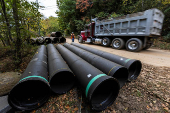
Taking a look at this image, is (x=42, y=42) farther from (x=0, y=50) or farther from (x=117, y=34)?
(x=117, y=34)

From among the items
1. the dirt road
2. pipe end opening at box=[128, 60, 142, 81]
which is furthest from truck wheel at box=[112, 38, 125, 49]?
pipe end opening at box=[128, 60, 142, 81]

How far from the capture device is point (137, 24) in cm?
673

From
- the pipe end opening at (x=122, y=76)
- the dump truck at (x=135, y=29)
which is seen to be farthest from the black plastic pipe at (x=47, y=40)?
the pipe end opening at (x=122, y=76)

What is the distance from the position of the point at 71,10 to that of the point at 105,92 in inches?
975

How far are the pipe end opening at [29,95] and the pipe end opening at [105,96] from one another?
127 cm

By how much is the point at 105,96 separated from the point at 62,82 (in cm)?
144

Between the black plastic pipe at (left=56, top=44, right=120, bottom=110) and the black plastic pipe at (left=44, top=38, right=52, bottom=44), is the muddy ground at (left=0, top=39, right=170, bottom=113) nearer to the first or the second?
the black plastic pipe at (left=56, top=44, right=120, bottom=110)

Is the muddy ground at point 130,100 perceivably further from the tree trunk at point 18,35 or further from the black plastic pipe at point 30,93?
the tree trunk at point 18,35

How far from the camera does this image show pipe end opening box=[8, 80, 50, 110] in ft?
6.33

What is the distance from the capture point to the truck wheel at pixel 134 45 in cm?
693

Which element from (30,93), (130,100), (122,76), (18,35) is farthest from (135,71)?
(18,35)

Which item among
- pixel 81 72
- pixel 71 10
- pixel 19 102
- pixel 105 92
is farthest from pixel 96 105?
pixel 71 10

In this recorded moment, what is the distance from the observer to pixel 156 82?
116 inches

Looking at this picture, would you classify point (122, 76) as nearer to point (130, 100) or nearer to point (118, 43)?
point (130, 100)
